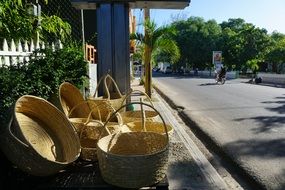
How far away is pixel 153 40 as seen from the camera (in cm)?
1548

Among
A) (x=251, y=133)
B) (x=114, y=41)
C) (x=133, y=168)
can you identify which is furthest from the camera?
(x=251, y=133)

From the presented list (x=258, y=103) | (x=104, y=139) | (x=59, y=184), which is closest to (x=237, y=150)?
(x=104, y=139)

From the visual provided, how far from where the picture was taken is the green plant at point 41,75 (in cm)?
386

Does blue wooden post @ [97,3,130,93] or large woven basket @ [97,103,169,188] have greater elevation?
blue wooden post @ [97,3,130,93]

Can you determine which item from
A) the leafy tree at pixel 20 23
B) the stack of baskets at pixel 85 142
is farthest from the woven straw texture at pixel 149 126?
the leafy tree at pixel 20 23

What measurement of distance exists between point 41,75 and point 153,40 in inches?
422

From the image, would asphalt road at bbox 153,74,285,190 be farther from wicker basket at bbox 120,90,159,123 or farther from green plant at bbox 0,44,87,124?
green plant at bbox 0,44,87,124

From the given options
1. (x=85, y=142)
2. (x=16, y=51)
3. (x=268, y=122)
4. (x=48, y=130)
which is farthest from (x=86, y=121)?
(x=268, y=122)

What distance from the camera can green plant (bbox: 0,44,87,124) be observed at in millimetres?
3859

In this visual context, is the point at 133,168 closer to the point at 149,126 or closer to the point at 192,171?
the point at 149,126

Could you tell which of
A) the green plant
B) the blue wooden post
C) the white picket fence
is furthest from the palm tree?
the white picket fence

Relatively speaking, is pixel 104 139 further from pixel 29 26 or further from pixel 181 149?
pixel 181 149

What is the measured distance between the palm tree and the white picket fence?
9.17 m

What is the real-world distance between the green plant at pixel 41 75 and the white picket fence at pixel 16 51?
0.16m
